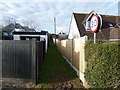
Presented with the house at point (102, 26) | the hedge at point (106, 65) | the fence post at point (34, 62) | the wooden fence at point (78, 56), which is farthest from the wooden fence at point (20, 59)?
the house at point (102, 26)

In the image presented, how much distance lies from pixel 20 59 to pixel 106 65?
379cm

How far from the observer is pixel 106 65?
5.77 metres

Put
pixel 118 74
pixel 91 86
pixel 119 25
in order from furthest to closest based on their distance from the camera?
1. pixel 119 25
2. pixel 91 86
3. pixel 118 74

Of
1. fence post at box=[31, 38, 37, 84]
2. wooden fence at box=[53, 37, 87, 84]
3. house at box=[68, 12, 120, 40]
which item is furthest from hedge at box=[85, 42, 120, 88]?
house at box=[68, 12, 120, 40]

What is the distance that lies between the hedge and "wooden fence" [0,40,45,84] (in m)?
2.56

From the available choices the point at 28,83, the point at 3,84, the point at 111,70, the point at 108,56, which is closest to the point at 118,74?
the point at 111,70

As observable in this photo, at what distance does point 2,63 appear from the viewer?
7.98 m

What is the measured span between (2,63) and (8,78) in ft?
2.34

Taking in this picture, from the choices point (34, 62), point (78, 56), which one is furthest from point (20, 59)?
point (78, 56)

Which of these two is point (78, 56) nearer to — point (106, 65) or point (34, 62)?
point (34, 62)

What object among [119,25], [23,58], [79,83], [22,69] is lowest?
[79,83]

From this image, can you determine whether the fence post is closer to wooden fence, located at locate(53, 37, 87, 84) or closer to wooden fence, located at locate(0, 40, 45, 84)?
wooden fence, located at locate(0, 40, 45, 84)

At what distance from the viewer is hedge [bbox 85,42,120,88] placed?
5.64 m

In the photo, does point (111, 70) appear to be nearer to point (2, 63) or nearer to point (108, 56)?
point (108, 56)
